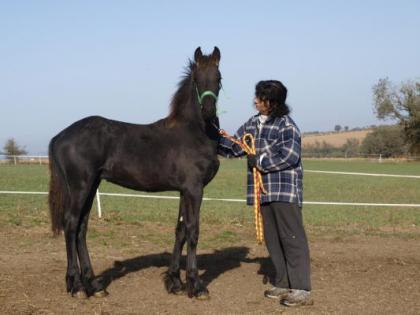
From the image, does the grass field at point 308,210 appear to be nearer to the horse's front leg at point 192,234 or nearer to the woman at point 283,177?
the horse's front leg at point 192,234

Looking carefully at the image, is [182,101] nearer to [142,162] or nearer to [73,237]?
[142,162]

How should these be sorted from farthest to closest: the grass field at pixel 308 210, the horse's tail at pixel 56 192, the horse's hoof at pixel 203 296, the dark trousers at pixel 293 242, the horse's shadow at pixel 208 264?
the grass field at pixel 308 210 < the horse's shadow at pixel 208 264 < the horse's tail at pixel 56 192 < the horse's hoof at pixel 203 296 < the dark trousers at pixel 293 242

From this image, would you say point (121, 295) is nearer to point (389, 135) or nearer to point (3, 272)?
point (3, 272)

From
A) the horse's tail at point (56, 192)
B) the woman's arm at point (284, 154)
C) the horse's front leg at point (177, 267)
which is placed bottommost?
A: the horse's front leg at point (177, 267)

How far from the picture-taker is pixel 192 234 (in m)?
5.54

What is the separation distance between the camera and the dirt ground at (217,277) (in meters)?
5.12

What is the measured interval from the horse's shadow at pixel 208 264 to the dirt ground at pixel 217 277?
0.04 feet

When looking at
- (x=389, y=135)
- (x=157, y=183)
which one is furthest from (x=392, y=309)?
(x=389, y=135)

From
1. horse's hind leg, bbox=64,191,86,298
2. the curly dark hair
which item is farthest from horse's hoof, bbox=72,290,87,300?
the curly dark hair

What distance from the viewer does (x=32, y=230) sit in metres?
9.52

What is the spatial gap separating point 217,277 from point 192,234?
115cm

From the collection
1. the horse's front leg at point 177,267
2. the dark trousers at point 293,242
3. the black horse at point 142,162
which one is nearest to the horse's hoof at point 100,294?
the black horse at point 142,162

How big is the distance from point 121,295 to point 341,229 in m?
6.33

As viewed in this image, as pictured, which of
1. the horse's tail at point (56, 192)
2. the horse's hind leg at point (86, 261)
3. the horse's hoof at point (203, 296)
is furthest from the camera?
the horse's tail at point (56, 192)
